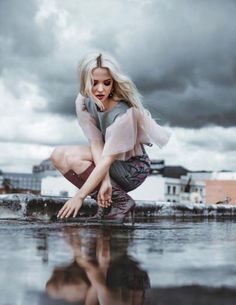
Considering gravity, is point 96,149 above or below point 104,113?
below

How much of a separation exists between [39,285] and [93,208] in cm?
383

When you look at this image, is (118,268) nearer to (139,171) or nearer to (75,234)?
(75,234)

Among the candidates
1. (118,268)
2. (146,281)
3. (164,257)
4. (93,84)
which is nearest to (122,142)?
(93,84)

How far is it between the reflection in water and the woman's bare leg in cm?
123

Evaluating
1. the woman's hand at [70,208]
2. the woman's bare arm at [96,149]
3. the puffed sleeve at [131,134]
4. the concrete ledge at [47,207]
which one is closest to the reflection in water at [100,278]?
the woman's hand at [70,208]

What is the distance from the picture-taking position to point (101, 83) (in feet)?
10.4

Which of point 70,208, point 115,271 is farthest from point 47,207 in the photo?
point 115,271

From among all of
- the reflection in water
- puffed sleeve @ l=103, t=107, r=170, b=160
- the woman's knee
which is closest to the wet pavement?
the reflection in water

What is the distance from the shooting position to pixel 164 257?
1.91 m

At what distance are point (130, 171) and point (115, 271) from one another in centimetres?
193

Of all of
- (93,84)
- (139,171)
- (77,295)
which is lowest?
(77,295)

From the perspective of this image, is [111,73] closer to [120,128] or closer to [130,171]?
[120,128]

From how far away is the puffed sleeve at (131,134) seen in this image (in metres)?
3.21

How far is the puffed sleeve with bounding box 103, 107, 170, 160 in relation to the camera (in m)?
3.21
